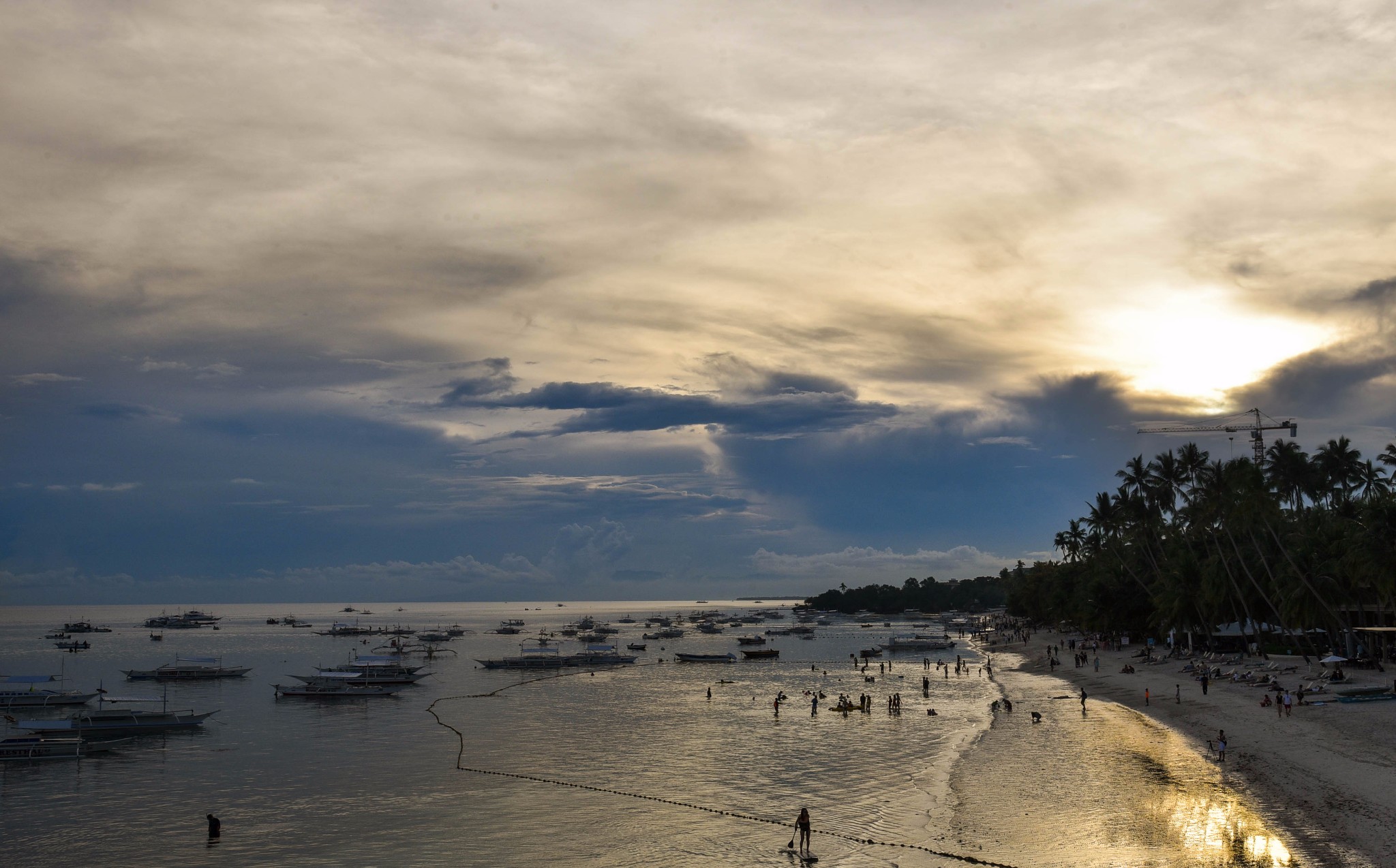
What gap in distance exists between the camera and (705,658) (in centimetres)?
14088

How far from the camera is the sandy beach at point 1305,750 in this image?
33469 millimetres

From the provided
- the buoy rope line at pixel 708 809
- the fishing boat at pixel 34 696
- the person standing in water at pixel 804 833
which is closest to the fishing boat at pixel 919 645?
A: the buoy rope line at pixel 708 809

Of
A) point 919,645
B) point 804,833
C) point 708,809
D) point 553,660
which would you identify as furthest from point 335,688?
point 919,645

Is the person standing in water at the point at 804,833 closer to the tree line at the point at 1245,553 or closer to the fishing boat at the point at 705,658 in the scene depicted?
the tree line at the point at 1245,553

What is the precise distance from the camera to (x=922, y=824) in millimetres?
38594

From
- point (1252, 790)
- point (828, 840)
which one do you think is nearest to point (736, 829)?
point (828, 840)

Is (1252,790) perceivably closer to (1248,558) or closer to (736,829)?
(736,829)

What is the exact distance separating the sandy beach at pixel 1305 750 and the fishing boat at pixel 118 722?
6618 centimetres

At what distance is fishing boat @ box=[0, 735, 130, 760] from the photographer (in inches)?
2255

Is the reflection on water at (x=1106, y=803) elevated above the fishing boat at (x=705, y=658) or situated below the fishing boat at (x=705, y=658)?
above

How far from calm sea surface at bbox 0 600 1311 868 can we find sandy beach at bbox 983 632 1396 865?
1773 mm

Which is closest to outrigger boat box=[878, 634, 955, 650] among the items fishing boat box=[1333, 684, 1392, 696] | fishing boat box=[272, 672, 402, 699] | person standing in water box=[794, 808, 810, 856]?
fishing boat box=[272, 672, 402, 699]

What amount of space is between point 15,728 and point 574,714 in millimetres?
42955

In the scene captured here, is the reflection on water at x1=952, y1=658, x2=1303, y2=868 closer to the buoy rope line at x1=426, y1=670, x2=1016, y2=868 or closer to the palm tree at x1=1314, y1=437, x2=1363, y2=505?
the buoy rope line at x1=426, y1=670, x2=1016, y2=868
